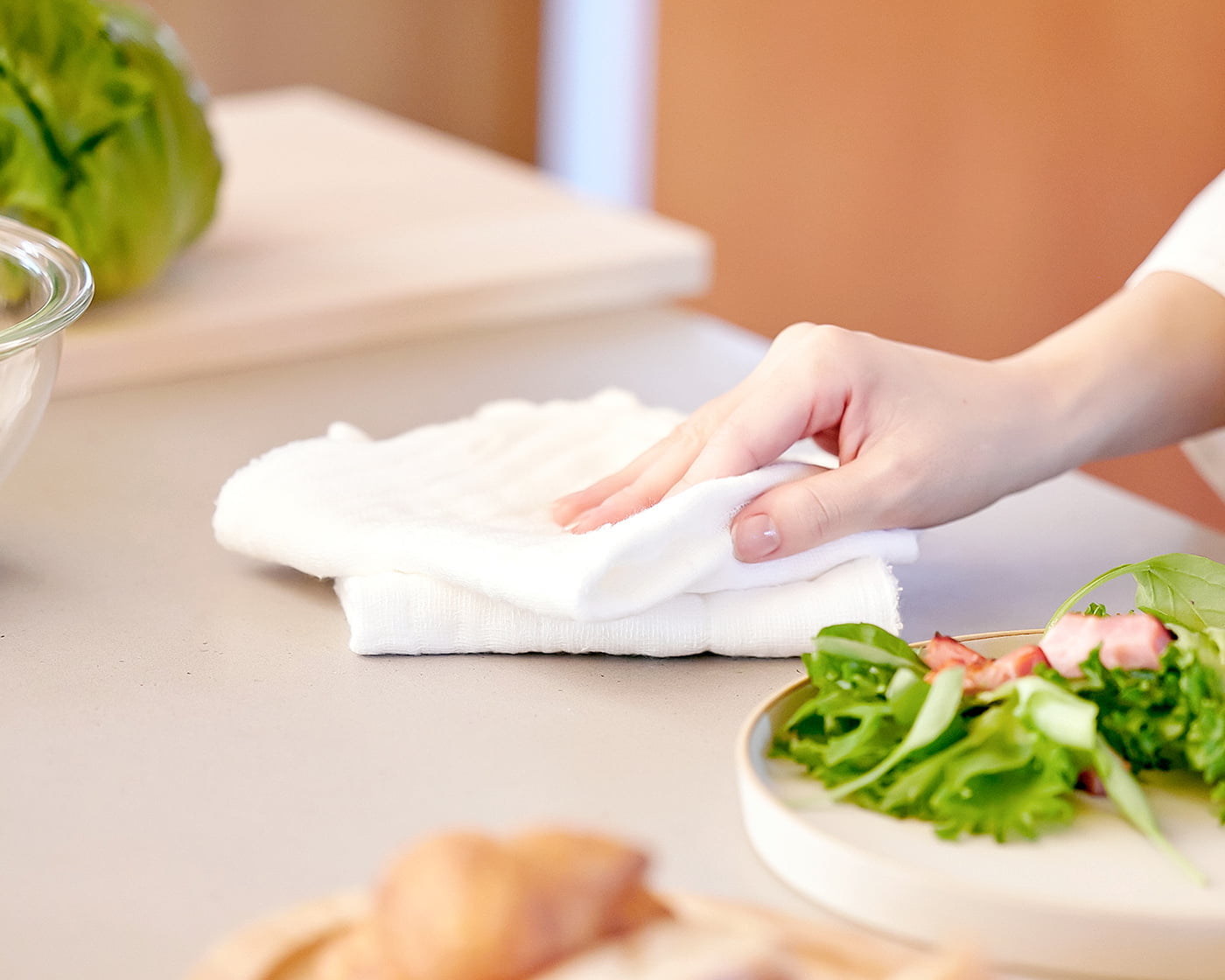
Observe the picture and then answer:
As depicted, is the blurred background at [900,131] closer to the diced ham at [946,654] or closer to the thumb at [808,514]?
the thumb at [808,514]

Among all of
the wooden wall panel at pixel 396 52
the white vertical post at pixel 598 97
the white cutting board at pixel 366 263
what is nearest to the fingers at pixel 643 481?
the white cutting board at pixel 366 263

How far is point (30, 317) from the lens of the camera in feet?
2.76

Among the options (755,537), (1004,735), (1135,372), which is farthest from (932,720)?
(1135,372)

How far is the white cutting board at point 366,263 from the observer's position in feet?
3.89

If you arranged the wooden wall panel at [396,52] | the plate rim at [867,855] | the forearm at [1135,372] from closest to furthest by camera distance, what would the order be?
1. the plate rim at [867,855]
2. the forearm at [1135,372]
3. the wooden wall panel at [396,52]

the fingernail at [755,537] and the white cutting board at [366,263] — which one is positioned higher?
the fingernail at [755,537]

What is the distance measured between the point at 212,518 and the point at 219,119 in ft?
3.65

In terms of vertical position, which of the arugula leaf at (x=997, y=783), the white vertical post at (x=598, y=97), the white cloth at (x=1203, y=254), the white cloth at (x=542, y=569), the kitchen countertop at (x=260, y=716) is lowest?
the white vertical post at (x=598, y=97)

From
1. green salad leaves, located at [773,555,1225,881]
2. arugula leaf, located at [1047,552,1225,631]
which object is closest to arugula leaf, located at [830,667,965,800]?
green salad leaves, located at [773,555,1225,881]

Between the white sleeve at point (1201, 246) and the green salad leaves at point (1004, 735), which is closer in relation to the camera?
the green salad leaves at point (1004, 735)

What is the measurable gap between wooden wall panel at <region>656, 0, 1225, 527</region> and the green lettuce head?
129 centimetres

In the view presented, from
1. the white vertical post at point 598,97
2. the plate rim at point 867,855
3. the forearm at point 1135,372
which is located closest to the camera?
the plate rim at point 867,855

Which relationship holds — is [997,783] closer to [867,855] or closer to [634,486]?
[867,855]

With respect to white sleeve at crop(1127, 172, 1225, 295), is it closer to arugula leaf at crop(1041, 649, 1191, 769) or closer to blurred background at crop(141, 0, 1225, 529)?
arugula leaf at crop(1041, 649, 1191, 769)
